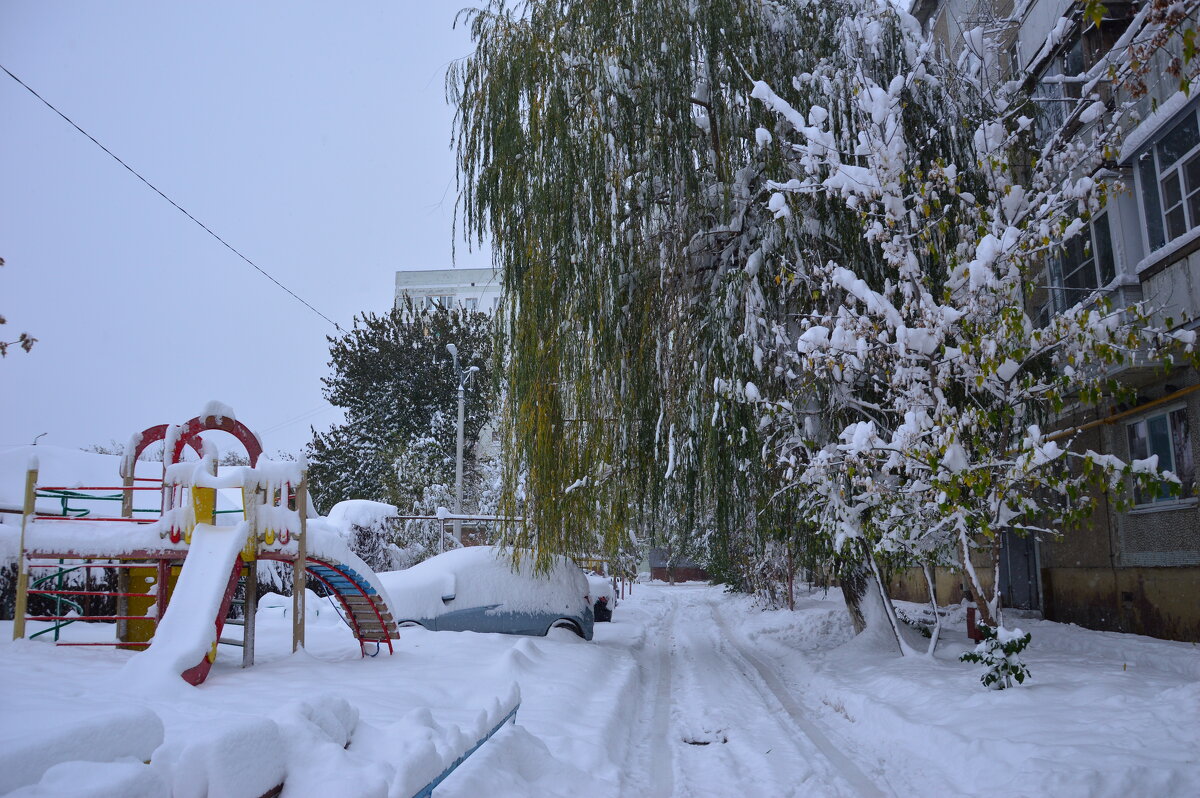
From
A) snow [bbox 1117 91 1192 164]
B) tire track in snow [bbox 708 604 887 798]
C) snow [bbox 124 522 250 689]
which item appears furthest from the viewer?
snow [bbox 1117 91 1192 164]

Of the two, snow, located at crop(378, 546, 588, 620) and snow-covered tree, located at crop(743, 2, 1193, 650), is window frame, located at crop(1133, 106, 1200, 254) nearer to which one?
snow-covered tree, located at crop(743, 2, 1193, 650)

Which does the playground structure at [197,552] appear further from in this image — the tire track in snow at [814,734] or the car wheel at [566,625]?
the tire track in snow at [814,734]

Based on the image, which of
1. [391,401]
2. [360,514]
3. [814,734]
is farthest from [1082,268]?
[391,401]

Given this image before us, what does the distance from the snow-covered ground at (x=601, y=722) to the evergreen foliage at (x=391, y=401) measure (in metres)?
21.4

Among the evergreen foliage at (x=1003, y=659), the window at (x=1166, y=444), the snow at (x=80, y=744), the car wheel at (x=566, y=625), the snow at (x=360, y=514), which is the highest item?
the window at (x=1166, y=444)

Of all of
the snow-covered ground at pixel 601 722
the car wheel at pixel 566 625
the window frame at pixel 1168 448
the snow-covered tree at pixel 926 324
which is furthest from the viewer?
the car wheel at pixel 566 625

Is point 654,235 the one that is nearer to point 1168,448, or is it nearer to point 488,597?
point 488,597

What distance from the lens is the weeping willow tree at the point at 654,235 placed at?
412 inches

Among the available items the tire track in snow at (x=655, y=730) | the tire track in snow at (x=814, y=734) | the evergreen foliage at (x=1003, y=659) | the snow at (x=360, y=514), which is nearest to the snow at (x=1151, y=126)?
the evergreen foliage at (x=1003, y=659)

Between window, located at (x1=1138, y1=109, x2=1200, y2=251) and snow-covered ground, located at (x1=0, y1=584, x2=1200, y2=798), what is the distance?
5.05 metres

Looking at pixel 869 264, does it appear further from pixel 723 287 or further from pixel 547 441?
pixel 547 441

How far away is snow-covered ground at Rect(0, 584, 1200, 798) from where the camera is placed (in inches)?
129

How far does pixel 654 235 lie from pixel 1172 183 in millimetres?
6407

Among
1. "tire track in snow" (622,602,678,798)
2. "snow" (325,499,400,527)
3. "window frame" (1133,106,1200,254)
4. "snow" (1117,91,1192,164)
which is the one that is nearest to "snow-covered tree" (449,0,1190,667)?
"snow" (1117,91,1192,164)
